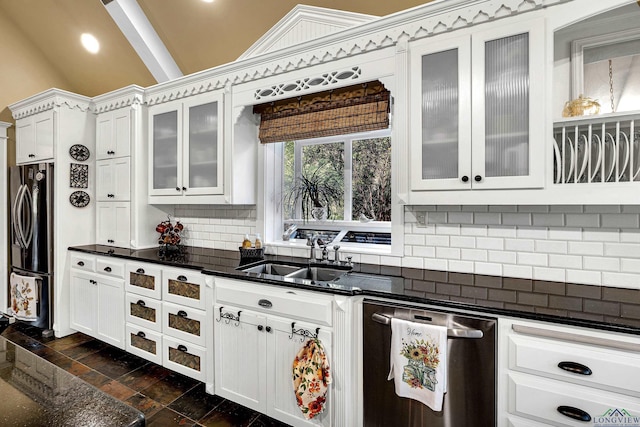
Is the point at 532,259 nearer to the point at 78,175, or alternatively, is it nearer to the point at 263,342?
the point at 263,342

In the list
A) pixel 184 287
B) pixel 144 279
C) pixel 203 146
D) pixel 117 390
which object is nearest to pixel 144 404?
pixel 117 390

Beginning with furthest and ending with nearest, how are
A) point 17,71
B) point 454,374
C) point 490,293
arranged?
point 17,71 → point 490,293 → point 454,374

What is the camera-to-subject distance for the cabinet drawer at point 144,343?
2.52m

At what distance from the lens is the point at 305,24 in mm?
2471

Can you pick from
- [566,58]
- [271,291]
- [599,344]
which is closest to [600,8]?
[566,58]

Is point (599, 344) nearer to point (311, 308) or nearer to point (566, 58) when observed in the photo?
point (311, 308)

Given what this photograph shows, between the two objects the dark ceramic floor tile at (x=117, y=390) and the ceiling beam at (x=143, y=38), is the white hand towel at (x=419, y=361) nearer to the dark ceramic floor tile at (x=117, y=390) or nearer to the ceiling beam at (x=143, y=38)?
the dark ceramic floor tile at (x=117, y=390)

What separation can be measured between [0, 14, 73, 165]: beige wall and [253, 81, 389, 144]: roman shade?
3.00 m

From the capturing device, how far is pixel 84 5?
3.08 m

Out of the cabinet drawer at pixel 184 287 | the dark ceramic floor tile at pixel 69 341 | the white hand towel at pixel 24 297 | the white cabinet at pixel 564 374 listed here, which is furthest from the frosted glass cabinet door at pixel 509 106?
the white hand towel at pixel 24 297

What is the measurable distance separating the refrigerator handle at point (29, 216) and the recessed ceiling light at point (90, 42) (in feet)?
5.27

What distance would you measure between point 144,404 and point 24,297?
2.29 metres

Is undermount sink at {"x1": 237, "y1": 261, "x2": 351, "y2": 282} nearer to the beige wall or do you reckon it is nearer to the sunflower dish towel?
the sunflower dish towel

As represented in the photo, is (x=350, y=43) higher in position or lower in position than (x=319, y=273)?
higher
